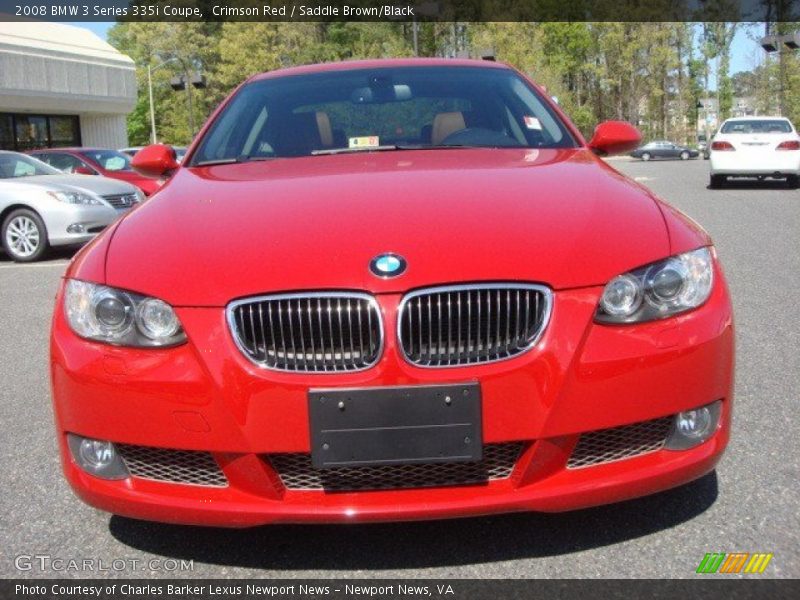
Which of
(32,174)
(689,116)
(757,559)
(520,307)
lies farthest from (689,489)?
(689,116)

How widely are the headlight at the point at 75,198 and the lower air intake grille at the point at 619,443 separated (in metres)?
9.66

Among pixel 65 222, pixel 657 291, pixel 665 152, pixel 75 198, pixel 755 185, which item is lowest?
pixel 665 152

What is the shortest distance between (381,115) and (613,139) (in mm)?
970

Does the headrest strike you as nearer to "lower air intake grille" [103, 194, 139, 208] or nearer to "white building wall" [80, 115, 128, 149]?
"lower air intake grille" [103, 194, 139, 208]

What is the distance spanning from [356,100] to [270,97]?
0.39 metres

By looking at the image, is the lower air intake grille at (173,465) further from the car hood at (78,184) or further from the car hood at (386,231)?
the car hood at (78,184)

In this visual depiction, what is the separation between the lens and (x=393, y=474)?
7.93 feet

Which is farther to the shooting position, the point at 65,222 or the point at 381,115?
the point at 65,222

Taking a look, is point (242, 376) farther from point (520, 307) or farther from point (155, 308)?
point (520, 307)

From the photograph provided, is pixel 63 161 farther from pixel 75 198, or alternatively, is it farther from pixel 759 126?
pixel 759 126

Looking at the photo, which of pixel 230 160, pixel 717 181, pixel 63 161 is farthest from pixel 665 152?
pixel 230 160

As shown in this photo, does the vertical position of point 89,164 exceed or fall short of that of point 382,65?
it falls short

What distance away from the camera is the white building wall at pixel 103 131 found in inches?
1515

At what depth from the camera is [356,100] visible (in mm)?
4109
